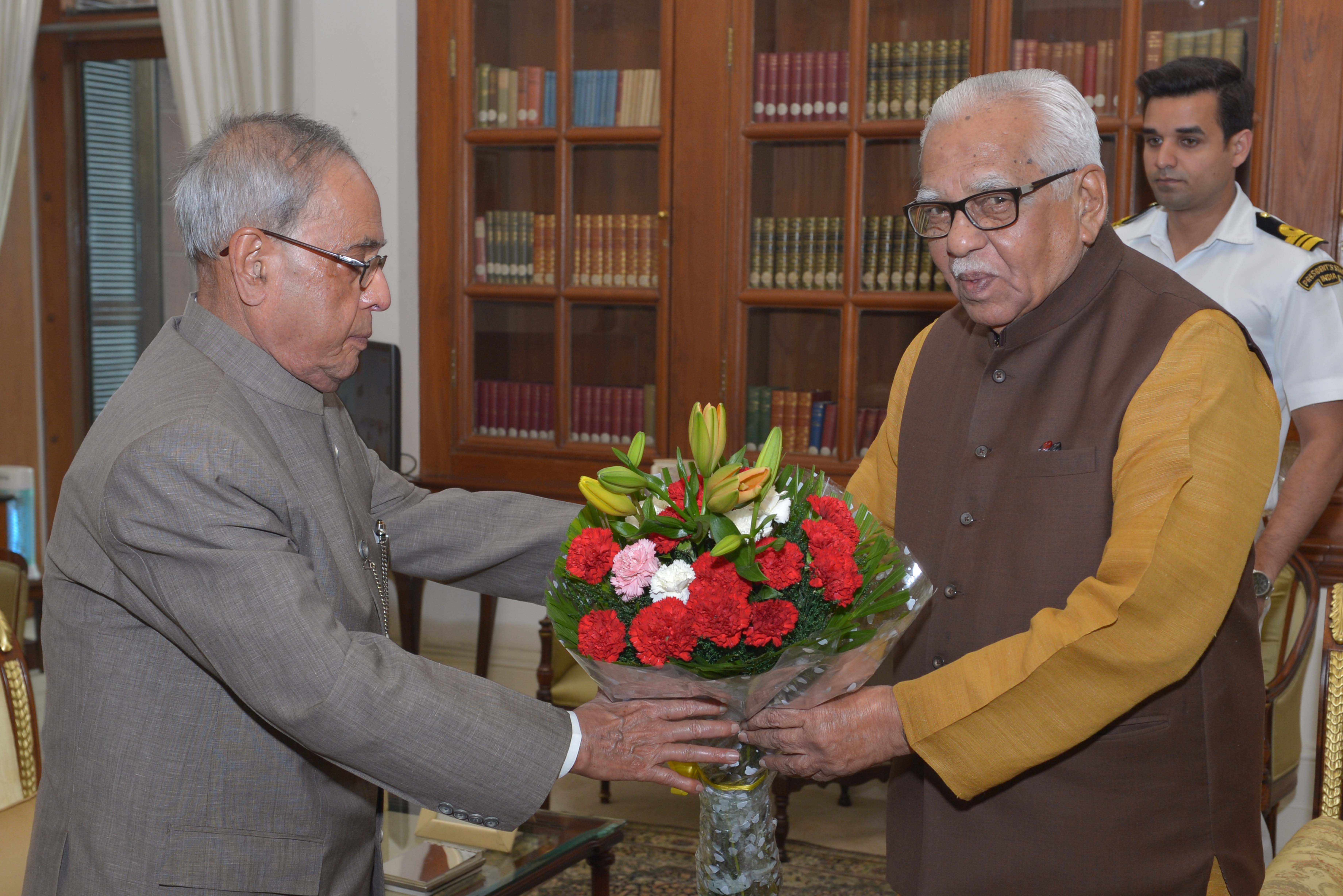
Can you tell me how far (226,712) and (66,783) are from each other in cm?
23

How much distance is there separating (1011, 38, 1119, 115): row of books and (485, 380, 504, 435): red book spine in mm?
2132

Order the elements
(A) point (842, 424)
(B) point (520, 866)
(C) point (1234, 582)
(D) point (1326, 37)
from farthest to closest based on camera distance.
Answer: (A) point (842, 424) → (D) point (1326, 37) → (B) point (520, 866) → (C) point (1234, 582)

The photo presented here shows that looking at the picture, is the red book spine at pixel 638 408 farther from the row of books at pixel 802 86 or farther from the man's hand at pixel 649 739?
the man's hand at pixel 649 739

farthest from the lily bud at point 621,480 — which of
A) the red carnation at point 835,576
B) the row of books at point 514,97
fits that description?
the row of books at point 514,97

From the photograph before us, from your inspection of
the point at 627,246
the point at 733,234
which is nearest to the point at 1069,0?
the point at 733,234

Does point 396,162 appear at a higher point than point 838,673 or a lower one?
higher

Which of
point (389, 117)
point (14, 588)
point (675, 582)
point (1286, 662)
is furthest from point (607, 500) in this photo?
point (389, 117)

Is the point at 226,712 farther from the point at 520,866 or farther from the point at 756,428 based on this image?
the point at 756,428

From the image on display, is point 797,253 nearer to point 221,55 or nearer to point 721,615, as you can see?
point 221,55

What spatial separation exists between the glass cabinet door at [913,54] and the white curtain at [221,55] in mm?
2215

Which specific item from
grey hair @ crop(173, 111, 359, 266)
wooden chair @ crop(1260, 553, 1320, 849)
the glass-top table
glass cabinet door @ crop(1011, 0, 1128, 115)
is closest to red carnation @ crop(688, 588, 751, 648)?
grey hair @ crop(173, 111, 359, 266)

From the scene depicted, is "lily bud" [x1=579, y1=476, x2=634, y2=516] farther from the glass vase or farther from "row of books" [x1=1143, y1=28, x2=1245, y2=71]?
"row of books" [x1=1143, y1=28, x2=1245, y2=71]

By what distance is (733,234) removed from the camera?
4.05m

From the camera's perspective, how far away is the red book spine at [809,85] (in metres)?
3.92
